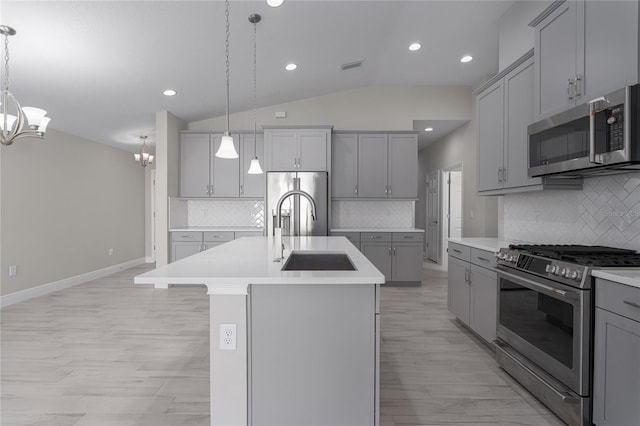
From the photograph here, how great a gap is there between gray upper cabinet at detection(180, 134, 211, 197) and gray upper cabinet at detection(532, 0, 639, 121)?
14.8 feet

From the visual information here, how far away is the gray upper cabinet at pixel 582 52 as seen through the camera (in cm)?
173

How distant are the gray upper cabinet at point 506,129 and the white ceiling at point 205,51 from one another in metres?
1.09

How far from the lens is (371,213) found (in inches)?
222

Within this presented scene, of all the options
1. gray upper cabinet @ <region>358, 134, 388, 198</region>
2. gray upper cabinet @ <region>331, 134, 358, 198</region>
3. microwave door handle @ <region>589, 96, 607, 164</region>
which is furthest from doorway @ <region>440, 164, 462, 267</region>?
microwave door handle @ <region>589, 96, 607, 164</region>

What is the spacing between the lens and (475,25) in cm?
375

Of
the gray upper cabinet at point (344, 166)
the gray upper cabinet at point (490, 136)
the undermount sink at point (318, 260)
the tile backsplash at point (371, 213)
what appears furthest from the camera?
the tile backsplash at point (371, 213)

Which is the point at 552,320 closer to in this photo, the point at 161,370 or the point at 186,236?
the point at 161,370

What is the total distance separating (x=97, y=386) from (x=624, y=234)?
359cm

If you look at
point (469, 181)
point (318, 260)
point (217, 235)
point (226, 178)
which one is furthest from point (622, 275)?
point (226, 178)

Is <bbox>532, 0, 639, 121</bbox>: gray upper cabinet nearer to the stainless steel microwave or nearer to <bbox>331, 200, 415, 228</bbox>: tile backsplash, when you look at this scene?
the stainless steel microwave

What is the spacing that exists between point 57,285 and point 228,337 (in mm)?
4685

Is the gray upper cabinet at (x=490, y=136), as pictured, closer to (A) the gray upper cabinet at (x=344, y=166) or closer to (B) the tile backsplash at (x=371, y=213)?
(A) the gray upper cabinet at (x=344, y=166)

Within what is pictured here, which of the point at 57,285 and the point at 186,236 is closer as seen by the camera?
Result: the point at 57,285

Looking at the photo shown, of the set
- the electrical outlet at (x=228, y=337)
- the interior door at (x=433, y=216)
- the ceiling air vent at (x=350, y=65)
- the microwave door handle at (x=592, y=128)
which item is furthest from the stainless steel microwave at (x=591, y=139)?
the interior door at (x=433, y=216)
